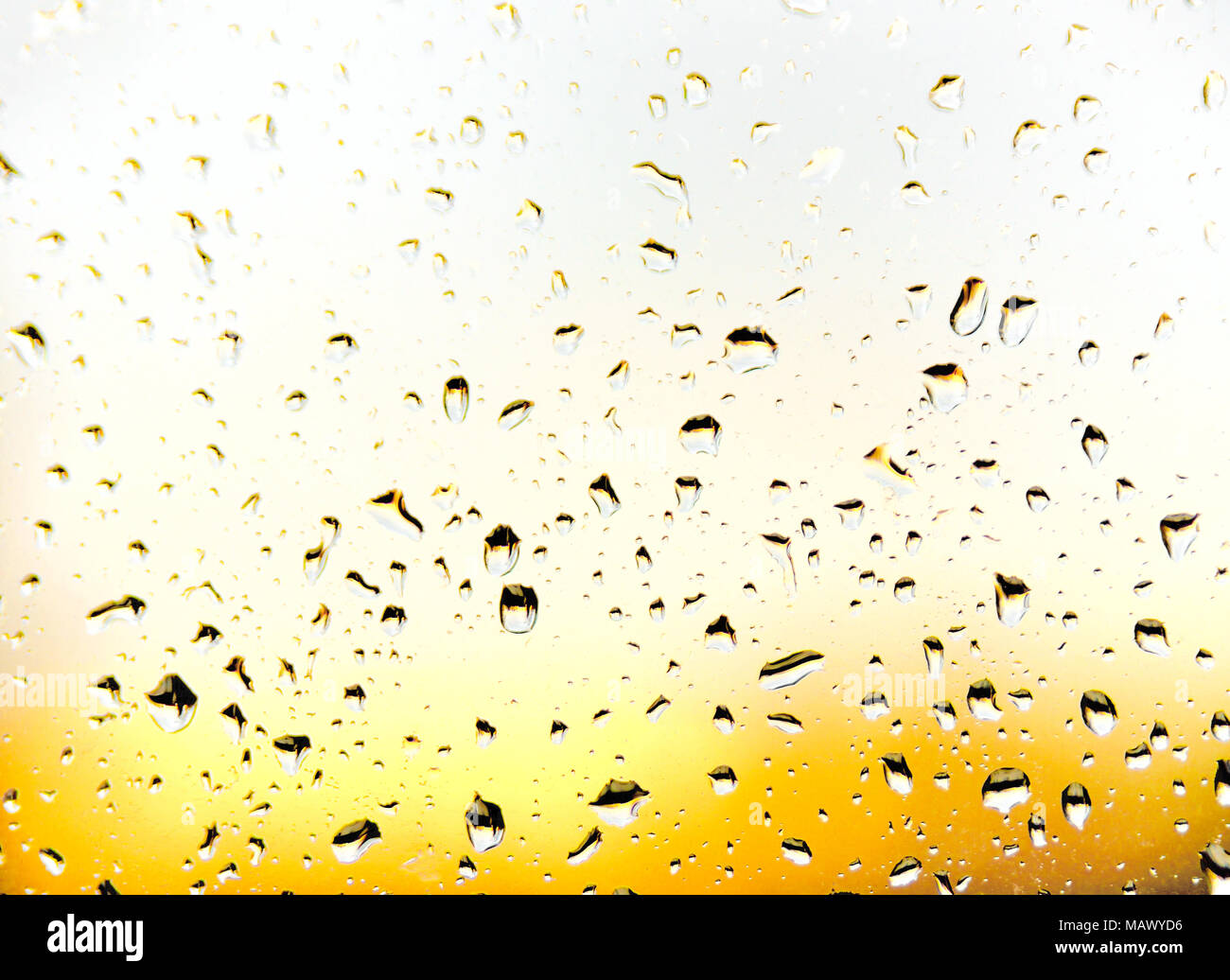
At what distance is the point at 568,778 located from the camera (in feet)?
1.65

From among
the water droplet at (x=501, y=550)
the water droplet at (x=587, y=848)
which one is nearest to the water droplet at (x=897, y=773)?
the water droplet at (x=587, y=848)

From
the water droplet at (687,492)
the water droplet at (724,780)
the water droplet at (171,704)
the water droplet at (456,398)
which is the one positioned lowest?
the water droplet at (724,780)

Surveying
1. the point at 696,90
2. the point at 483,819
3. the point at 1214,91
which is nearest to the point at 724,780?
the point at 483,819

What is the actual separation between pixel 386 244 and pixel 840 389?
38 cm

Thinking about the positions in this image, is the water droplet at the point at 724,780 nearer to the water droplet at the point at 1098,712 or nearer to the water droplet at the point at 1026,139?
the water droplet at the point at 1098,712

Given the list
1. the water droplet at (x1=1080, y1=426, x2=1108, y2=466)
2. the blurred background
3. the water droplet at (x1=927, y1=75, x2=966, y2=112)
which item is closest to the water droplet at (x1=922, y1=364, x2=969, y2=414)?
the blurred background

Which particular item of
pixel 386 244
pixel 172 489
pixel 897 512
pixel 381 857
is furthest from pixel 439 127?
pixel 381 857

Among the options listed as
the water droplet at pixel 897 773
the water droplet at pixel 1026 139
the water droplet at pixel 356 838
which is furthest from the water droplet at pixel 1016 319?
the water droplet at pixel 356 838

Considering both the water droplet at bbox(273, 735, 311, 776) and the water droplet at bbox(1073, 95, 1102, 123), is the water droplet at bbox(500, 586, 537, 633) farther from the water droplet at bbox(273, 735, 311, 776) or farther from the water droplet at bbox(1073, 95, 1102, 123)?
the water droplet at bbox(1073, 95, 1102, 123)

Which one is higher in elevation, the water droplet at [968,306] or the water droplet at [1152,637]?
the water droplet at [968,306]

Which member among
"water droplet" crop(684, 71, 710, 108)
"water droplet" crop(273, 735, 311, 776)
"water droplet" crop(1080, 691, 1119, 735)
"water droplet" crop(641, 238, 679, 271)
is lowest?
"water droplet" crop(1080, 691, 1119, 735)

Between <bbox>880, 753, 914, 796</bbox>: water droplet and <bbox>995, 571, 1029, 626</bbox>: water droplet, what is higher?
<bbox>995, 571, 1029, 626</bbox>: water droplet

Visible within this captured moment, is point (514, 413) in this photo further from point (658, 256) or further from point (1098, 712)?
point (1098, 712)

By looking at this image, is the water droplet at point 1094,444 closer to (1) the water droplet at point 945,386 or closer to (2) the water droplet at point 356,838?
(1) the water droplet at point 945,386
